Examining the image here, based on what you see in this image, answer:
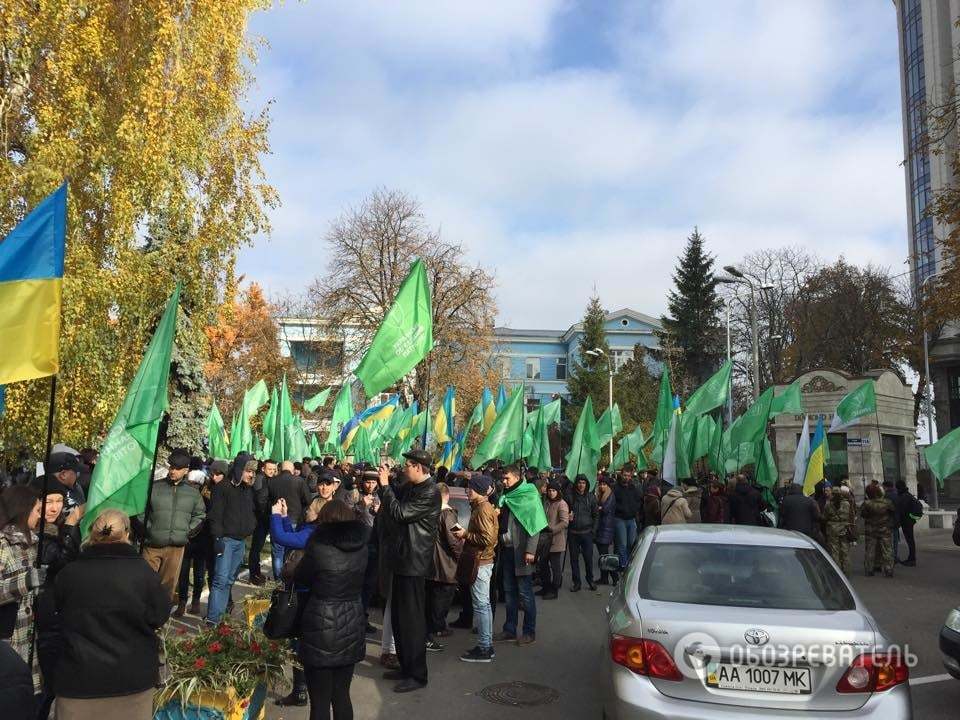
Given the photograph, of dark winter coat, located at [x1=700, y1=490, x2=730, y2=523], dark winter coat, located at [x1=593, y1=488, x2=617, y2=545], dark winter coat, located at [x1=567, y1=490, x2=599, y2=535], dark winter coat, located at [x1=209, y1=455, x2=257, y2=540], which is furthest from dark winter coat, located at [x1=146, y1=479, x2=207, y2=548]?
dark winter coat, located at [x1=700, y1=490, x2=730, y2=523]

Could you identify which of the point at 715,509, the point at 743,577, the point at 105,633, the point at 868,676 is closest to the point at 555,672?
the point at 743,577

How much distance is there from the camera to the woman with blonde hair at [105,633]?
3785mm

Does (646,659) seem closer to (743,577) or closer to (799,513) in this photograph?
(743,577)

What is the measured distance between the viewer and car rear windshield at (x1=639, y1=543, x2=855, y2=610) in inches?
185

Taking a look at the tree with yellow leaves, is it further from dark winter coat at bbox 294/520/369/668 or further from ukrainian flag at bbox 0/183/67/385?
dark winter coat at bbox 294/520/369/668

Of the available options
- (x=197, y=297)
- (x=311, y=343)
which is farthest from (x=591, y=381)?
(x=197, y=297)

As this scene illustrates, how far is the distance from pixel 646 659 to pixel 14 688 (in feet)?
10.1

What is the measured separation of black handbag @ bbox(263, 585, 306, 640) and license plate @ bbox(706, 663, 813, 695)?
2.56 m

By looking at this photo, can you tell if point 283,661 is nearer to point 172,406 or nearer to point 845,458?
point 172,406

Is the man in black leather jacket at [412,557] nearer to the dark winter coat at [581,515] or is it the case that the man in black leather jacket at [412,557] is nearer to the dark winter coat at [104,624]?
the dark winter coat at [104,624]

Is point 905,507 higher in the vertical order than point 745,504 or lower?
lower

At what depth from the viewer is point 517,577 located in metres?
8.89

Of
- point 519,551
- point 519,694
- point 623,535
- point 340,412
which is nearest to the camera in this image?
point 519,694

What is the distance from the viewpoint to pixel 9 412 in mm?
12148
